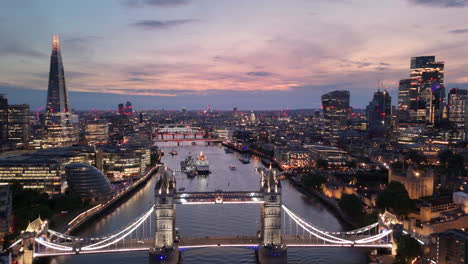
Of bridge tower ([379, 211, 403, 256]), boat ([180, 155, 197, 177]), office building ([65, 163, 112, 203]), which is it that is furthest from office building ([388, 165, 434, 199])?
boat ([180, 155, 197, 177])

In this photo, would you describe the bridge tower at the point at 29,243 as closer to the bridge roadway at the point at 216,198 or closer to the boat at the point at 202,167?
the bridge roadway at the point at 216,198

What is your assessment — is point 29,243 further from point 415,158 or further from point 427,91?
point 427,91

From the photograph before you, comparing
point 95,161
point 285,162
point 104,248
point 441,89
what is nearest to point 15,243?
point 104,248

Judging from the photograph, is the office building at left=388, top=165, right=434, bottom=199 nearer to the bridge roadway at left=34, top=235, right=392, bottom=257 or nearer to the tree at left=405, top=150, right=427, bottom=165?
the bridge roadway at left=34, top=235, right=392, bottom=257

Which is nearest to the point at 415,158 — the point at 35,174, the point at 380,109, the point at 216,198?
the point at 216,198

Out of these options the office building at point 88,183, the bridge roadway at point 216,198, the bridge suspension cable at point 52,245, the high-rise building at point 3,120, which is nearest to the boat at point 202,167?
the office building at point 88,183
